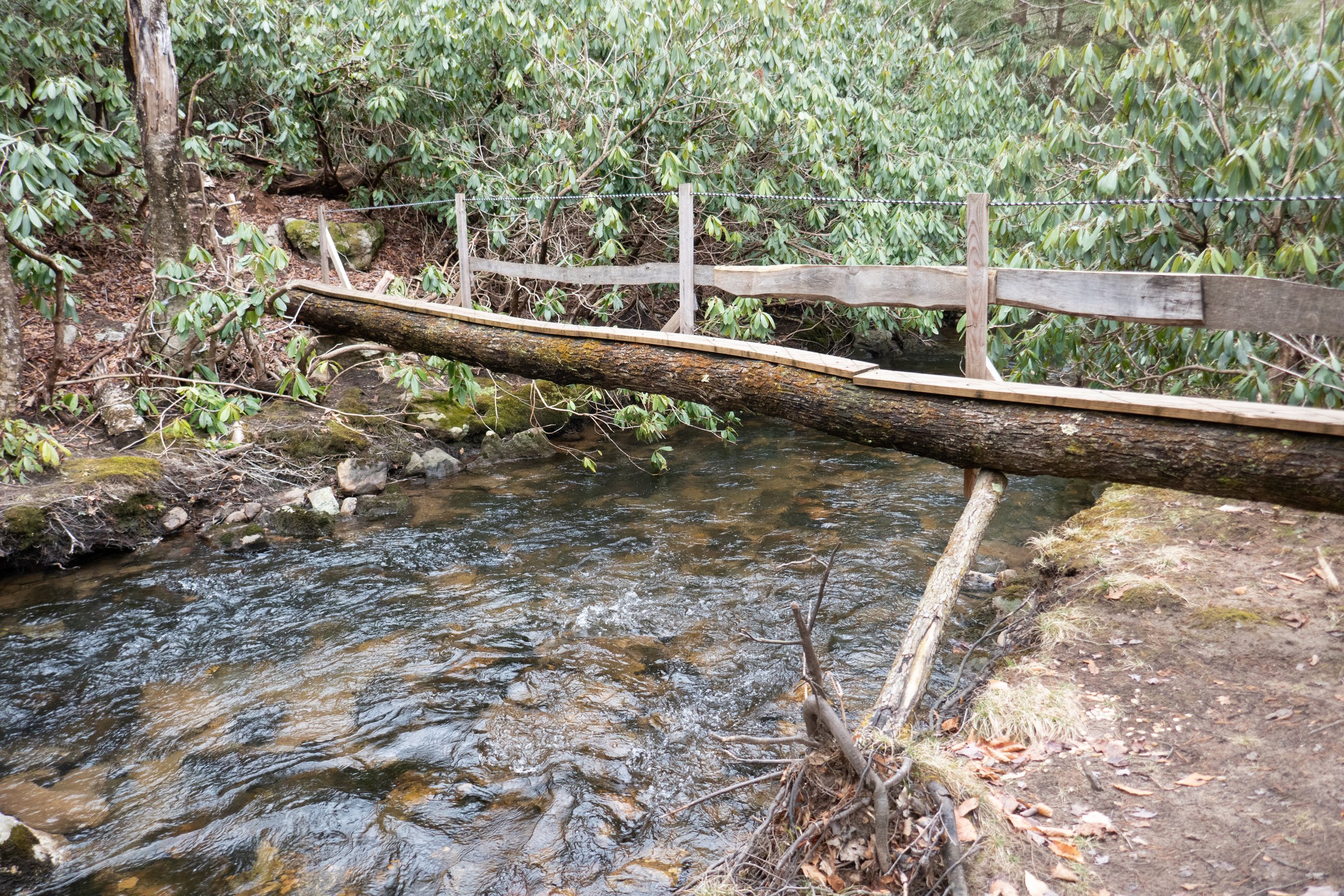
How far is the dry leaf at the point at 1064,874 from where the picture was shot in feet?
8.30

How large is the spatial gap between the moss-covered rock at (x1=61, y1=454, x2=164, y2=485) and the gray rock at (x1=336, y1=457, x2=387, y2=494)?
1431 millimetres

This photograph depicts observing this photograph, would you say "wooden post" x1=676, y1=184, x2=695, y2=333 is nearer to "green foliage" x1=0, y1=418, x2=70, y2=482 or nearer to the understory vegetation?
the understory vegetation

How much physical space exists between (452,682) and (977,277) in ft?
11.5

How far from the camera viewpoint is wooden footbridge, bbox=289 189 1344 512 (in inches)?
120

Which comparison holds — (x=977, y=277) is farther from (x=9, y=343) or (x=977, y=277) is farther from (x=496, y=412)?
(x=9, y=343)

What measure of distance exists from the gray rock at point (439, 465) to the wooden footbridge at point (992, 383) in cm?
265

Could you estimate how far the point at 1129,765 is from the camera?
10.1 ft

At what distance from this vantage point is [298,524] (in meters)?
6.79

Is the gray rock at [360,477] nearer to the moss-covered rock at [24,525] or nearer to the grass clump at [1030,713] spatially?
the moss-covered rock at [24,525]

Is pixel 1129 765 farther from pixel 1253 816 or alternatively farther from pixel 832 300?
pixel 832 300

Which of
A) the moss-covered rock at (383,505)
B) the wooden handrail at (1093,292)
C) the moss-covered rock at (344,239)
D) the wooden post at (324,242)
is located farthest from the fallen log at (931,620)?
the moss-covered rock at (344,239)

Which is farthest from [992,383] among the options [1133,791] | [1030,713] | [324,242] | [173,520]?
[324,242]

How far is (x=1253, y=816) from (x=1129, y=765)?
449 mm

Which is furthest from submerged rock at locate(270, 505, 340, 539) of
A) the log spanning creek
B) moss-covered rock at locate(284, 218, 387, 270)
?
moss-covered rock at locate(284, 218, 387, 270)
